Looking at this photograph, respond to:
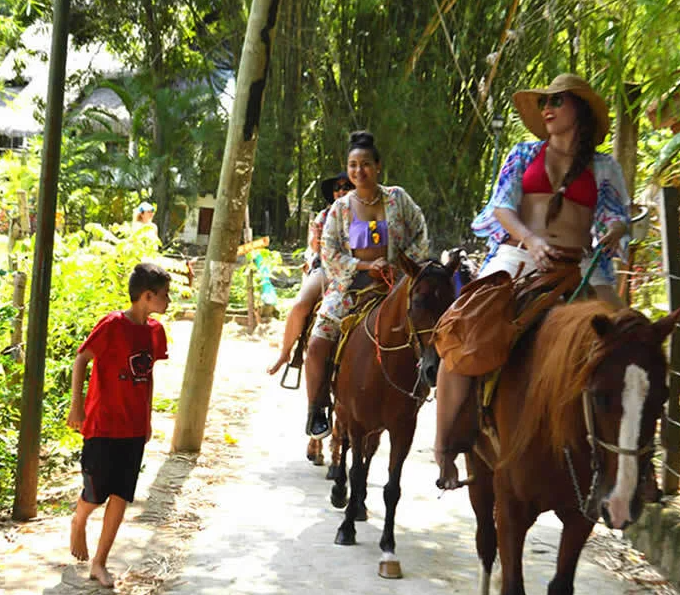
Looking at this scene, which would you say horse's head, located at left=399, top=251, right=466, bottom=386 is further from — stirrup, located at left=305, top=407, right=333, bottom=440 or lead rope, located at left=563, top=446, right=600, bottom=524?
lead rope, located at left=563, top=446, right=600, bottom=524

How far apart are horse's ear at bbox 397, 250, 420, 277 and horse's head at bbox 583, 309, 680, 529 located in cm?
235

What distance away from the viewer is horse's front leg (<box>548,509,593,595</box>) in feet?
13.4

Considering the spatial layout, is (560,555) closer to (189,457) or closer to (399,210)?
(399,210)

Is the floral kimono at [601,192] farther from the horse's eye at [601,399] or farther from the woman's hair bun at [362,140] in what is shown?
the woman's hair bun at [362,140]

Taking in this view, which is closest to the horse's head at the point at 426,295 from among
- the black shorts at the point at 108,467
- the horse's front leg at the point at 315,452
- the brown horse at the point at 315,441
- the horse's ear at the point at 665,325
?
the black shorts at the point at 108,467

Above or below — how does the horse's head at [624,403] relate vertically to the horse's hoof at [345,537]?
above

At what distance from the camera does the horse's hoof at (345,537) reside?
6348 millimetres

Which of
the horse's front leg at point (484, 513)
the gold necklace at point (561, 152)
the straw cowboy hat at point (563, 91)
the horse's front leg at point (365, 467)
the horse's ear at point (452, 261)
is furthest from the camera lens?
the horse's front leg at point (365, 467)

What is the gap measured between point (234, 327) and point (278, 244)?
12731mm

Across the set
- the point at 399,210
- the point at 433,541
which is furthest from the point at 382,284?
the point at 433,541

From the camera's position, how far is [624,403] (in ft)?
11.0

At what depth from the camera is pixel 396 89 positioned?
20203 mm

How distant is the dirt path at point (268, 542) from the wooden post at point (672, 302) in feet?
2.12

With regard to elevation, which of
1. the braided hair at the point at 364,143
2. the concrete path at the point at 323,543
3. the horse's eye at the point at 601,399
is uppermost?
the braided hair at the point at 364,143
